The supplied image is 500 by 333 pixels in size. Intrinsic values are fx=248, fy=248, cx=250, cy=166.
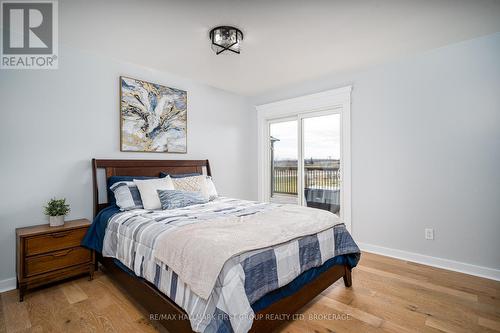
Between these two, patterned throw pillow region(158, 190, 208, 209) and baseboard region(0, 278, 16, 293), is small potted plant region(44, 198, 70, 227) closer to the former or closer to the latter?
baseboard region(0, 278, 16, 293)

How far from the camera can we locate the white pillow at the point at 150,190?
2.70 meters

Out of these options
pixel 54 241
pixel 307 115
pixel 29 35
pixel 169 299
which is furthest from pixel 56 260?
pixel 307 115

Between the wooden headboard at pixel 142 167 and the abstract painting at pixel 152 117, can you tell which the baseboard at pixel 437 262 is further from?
the abstract painting at pixel 152 117

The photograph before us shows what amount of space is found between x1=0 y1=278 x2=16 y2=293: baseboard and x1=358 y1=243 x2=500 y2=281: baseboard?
4.01 meters

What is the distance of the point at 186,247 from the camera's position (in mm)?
1569

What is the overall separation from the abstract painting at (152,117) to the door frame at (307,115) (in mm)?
1570

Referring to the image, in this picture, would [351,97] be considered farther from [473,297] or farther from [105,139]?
[105,139]

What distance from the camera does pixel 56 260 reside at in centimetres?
236

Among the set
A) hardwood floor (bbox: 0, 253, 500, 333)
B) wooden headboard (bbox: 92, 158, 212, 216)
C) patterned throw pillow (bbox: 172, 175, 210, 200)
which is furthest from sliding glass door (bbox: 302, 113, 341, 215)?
patterned throw pillow (bbox: 172, 175, 210, 200)

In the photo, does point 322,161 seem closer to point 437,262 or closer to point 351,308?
point 437,262

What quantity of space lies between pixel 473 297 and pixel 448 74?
7.59 ft

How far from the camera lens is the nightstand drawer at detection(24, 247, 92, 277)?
2.23 m

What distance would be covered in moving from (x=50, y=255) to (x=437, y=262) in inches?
161

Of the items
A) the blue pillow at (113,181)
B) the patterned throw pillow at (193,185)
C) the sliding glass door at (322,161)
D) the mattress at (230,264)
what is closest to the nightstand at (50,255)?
the mattress at (230,264)
